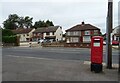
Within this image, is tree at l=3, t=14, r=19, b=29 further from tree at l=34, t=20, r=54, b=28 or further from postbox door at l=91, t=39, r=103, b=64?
postbox door at l=91, t=39, r=103, b=64

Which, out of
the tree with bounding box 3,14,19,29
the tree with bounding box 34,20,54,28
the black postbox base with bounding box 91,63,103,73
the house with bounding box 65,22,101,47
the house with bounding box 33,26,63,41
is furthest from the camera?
the tree with bounding box 3,14,19,29

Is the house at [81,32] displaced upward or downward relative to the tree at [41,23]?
downward

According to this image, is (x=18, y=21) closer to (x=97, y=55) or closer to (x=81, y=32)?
(x=81, y=32)

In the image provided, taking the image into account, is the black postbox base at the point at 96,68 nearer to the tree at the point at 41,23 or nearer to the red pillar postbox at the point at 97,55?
the red pillar postbox at the point at 97,55

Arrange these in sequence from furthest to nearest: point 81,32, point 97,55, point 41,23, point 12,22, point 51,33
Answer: point 12,22 → point 41,23 → point 51,33 → point 81,32 → point 97,55

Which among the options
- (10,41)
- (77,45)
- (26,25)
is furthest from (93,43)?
(26,25)

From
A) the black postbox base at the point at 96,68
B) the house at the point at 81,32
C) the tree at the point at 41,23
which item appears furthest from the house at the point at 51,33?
the black postbox base at the point at 96,68

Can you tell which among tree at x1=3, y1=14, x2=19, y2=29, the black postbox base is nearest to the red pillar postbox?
the black postbox base

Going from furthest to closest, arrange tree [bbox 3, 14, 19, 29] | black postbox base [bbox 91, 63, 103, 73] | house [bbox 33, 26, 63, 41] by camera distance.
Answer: tree [bbox 3, 14, 19, 29] → house [bbox 33, 26, 63, 41] → black postbox base [bbox 91, 63, 103, 73]

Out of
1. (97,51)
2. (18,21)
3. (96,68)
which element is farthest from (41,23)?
(96,68)

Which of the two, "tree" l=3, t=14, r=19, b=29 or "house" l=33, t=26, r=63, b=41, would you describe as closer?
"house" l=33, t=26, r=63, b=41

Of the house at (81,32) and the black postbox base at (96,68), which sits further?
the house at (81,32)

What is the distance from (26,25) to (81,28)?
53875 millimetres

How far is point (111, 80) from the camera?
23.6ft
